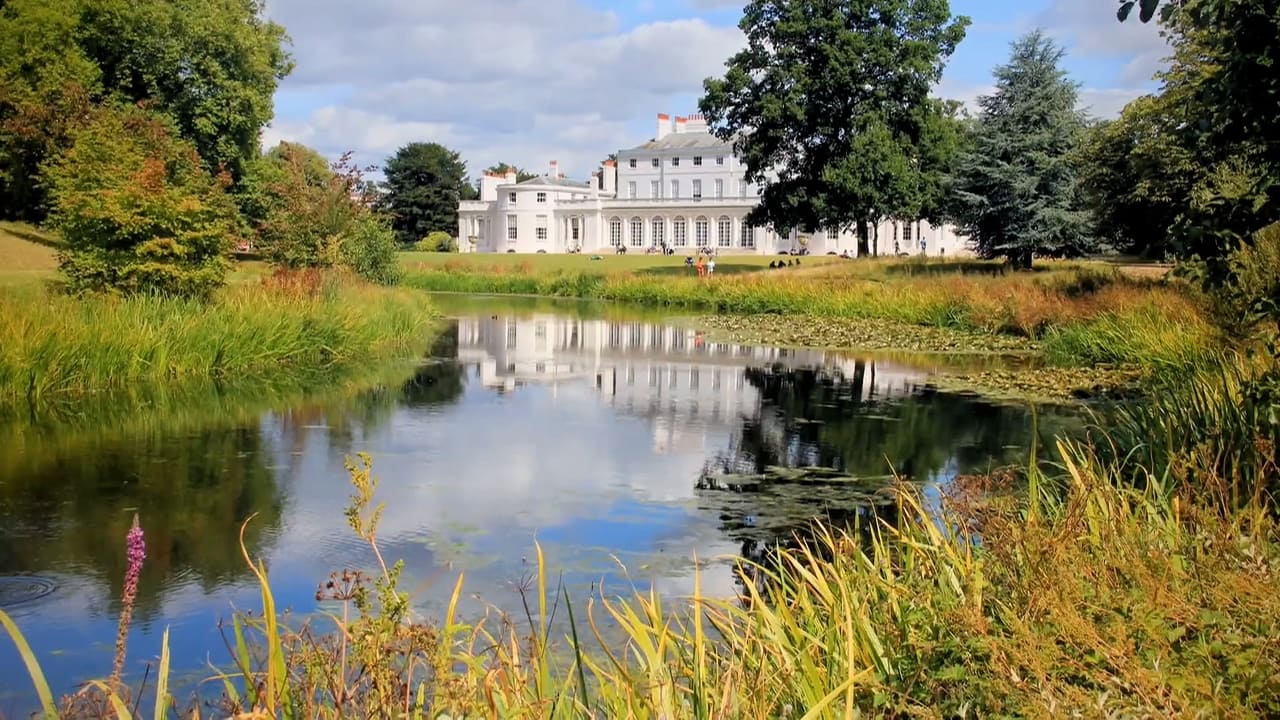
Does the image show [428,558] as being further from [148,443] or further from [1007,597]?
[148,443]

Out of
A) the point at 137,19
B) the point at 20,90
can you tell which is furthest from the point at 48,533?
the point at 137,19

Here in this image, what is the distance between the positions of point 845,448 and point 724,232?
67076 millimetres

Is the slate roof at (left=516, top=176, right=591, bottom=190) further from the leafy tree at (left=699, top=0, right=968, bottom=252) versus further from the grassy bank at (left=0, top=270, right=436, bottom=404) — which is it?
the grassy bank at (left=0, top=270, right=436, bottom=404)

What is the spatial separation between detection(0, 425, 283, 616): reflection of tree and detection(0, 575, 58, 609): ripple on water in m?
0.16

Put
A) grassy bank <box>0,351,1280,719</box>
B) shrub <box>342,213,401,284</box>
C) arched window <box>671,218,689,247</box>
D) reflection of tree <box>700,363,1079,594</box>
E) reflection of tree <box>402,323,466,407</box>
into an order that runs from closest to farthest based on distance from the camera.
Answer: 1. grassy bank <box>0,351,1280,719</box>
2. reflection of tree <box>700,363,1079,594</box>
3. reflection of tree <box>402,323,466,407</box>
4. shrub <box>342,213,401,284</box>
5. arched window <box>671,218,689,247</box>

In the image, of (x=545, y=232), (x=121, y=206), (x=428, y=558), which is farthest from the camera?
(x=545, y=232)

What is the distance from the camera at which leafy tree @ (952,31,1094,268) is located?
116 ft

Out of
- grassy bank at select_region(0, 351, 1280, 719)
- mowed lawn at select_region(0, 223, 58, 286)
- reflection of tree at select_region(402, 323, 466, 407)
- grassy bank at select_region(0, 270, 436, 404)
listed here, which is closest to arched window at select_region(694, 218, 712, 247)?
mowed lawn at select_region(0, 223, 58, 286)

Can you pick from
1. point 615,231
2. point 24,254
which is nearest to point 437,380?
point 24,254

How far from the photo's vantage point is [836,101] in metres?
43.0

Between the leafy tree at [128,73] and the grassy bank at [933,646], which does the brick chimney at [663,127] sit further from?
the grassy bank at [933,646]

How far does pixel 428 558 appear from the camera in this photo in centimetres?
727

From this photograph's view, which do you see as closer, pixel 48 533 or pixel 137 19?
pixel 48 533

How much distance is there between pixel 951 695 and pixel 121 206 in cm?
1541
